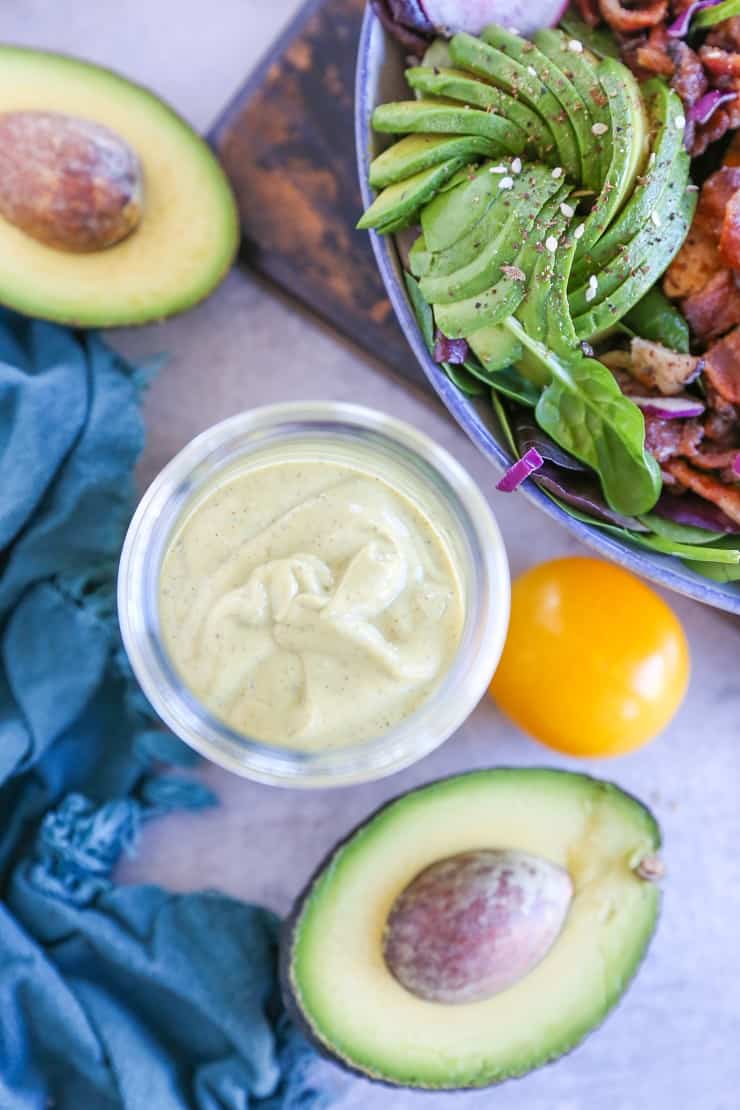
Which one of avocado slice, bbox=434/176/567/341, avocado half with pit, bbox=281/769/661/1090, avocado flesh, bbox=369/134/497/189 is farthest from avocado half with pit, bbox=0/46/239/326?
avocado half with pit, bbox=281/769/661/1090

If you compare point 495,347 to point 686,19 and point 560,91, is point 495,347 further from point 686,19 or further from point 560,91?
point 686,19

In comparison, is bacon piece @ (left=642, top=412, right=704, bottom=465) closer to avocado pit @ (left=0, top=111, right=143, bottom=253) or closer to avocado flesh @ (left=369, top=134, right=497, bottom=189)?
avocado flesh @ (left=369, top=134, right=497, bottom=189)

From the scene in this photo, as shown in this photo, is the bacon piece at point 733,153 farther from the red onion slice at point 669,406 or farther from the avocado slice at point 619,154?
the red onion slice at point 669,406

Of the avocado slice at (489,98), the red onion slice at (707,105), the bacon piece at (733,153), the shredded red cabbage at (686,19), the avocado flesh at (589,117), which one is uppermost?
the shredded red cabbage at (686,19)

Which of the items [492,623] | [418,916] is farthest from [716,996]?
[492,623]

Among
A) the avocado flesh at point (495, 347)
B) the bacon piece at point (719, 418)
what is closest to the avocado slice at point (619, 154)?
the avocado flesh at point (495, 347)

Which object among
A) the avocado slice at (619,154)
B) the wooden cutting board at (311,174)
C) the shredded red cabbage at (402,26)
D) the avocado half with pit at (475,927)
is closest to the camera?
the avocado slice at (619,154)
